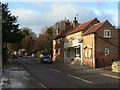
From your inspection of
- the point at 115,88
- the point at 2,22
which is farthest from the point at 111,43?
the point at 2,22

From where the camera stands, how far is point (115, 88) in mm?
9625

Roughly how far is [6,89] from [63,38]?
30.3 meters

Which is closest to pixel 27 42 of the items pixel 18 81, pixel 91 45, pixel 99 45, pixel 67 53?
pixel 67 53

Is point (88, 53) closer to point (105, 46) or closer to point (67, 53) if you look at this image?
point (105, 46)

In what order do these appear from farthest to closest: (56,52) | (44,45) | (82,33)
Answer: (44,45) → (56,52) → (82,33)

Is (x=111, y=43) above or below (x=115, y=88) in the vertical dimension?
above

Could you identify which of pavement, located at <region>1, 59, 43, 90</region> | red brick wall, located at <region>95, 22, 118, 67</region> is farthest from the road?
red brick wall, located at <region>95, 22, 118, 67</region>

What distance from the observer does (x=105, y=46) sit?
2600 cm

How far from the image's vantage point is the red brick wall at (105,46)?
2528 cm

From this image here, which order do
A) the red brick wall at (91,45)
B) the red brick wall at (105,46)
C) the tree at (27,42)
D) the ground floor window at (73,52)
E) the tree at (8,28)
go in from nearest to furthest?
1. the red brick wall at (91,45)
2. the red brick wall at (105,46)
3. the tree at (8,28)
4. the ground floor window at (73,52)
5. the tree at (27,42)

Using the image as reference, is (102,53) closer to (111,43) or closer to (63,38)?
(111,43)

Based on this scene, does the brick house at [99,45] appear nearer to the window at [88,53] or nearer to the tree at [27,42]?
the window at [88,53]

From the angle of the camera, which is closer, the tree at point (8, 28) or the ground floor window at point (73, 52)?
the tree at point (8, 28)

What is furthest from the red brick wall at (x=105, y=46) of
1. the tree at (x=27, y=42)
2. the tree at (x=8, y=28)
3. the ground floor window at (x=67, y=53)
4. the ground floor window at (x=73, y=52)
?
the tree at (x=27, y=42)
